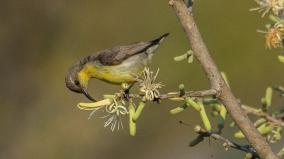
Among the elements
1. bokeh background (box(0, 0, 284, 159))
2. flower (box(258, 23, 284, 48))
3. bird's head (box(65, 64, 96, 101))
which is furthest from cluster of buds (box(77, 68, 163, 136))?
bokeh background (box(0, 0, 284, 159))

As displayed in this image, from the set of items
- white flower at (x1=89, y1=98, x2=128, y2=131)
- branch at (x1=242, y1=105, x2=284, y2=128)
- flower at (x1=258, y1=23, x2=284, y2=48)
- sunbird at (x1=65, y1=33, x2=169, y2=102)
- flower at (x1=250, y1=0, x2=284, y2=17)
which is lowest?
branch at (x1=242, y1=105, x2=284, y2=128)

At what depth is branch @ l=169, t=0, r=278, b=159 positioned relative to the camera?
1.89 m

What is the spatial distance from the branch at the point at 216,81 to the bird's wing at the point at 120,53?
2440 mm

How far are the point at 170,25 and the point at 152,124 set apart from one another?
1344 millimetres

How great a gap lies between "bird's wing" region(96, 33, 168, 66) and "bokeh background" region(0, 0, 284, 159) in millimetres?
4791

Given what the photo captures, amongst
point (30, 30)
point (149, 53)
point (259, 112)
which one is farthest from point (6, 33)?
point (259, 112)

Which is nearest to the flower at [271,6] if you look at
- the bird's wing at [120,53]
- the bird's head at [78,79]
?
the bird's wing at [120,53]

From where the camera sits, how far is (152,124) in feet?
36.5

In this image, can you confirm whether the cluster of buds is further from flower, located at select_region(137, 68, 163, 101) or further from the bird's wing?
the bird's wing

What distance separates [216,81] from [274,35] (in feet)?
0.93

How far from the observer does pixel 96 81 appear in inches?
424

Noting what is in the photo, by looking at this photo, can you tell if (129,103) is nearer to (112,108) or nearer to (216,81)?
(112,108)

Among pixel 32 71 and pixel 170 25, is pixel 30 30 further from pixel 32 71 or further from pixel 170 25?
pixel 170 25

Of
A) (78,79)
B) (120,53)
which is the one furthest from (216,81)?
(78,79)
